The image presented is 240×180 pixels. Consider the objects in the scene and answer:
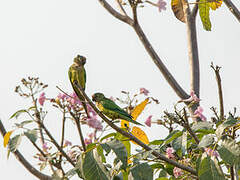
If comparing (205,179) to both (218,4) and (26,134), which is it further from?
(218,4)

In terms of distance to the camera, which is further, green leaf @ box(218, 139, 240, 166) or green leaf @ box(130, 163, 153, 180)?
green leaf @ box(130, 163, 153, 180)

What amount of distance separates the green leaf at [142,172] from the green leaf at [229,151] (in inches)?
13.5

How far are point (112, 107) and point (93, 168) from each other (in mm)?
1012

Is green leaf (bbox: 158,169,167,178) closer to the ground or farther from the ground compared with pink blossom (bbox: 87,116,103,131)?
closer to the ground

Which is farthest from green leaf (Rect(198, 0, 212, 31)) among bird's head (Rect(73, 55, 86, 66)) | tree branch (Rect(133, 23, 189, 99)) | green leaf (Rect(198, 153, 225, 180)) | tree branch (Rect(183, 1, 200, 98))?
green leaf (Rect(198, 153, 225, 180))

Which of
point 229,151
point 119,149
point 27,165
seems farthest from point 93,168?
point 27,165

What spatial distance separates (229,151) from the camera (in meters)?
1.87

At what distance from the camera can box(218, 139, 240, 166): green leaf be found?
6.01 ft

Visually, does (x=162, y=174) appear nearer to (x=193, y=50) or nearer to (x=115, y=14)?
(x=193, y=50)

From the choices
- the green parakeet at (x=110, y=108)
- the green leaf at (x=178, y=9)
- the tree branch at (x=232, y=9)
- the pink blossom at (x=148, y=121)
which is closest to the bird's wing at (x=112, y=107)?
the green parakeet at (x=110, y=108)

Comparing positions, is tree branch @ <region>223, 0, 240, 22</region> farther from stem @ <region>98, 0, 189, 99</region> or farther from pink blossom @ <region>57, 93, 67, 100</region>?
pink blossom @ <region>57, 93, 67, 100</region>

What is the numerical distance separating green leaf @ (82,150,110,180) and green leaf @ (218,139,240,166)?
0.52 metres

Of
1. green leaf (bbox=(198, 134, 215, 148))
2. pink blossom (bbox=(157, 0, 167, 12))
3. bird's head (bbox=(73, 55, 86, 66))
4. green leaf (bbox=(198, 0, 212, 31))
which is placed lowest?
green leaf (bbox=(198, 134, 215, 148))

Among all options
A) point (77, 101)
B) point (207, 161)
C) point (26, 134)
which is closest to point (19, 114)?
point (77, 101)
